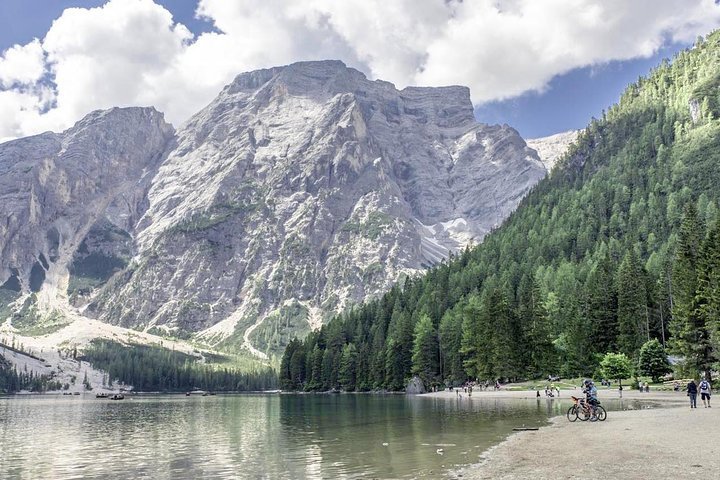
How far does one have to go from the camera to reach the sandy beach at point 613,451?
26125mm

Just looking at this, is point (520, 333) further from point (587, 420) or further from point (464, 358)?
point (587, 420)

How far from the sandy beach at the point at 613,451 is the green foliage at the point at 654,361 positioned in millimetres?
57937

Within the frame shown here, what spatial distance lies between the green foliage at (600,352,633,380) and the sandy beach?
6289 cm

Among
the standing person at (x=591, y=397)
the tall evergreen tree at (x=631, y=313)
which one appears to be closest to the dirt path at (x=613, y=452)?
the standing person at (x=591, y=397)

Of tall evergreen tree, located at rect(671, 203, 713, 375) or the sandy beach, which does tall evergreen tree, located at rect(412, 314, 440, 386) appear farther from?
the sandy beach

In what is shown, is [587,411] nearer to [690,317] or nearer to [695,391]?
[695,391]

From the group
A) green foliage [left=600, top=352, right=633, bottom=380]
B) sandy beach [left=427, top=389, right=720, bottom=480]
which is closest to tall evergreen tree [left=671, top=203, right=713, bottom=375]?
green foliage [left=600, top=352, right=633, bottom=380]

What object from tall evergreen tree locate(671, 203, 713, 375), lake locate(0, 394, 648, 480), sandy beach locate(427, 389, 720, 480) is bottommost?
lake locate(0, 394, 648, 480)

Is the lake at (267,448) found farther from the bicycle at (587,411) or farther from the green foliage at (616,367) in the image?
the green foliage at (616,367)

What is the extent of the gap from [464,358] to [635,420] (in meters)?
113

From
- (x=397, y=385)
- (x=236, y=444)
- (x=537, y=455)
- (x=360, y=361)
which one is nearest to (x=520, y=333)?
(x=397, y=385)

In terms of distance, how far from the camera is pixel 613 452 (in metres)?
32.0

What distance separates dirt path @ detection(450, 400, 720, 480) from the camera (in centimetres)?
2597

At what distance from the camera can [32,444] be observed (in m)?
54.6
